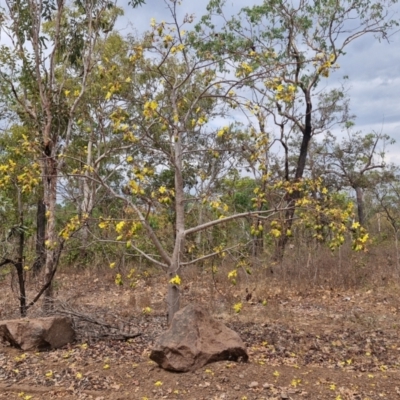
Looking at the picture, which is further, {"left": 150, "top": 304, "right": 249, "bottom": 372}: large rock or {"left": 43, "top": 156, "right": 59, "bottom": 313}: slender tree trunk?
{"left": 43, "top": 156, "right": 59, "bottom": 313}: slender tree trunk

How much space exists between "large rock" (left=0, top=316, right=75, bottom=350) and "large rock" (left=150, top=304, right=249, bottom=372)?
4.78 ft

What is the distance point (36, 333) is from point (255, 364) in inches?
93.0

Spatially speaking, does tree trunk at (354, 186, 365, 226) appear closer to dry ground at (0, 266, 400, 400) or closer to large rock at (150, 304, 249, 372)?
dry ground at (0, 266, 400, 400)

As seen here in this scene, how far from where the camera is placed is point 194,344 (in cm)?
429

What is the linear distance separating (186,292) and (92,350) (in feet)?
14.1

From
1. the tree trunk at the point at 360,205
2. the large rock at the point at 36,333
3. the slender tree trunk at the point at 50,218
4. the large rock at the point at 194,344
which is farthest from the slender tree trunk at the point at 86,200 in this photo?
the tree trunk at the point at 360,205

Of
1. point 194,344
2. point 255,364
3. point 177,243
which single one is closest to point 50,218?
point 177,243

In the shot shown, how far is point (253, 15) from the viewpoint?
1164 centimetres

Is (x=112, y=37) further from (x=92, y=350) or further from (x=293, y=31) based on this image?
(x=92, y=350)

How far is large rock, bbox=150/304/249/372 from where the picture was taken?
13.8 ft

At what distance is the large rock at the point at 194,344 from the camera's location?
4.21 metres

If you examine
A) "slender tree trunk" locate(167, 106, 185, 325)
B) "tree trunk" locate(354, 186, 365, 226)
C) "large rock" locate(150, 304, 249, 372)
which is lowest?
"large rock" locate(150, 304, 249, 372)

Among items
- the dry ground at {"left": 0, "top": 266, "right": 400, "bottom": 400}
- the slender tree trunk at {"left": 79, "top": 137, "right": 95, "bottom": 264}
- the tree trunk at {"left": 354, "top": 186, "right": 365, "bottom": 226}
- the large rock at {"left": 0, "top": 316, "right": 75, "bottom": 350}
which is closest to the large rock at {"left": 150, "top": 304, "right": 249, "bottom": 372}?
the dry ground at {"left": 0, "top": 266, "right": 400, "bottom": 400}

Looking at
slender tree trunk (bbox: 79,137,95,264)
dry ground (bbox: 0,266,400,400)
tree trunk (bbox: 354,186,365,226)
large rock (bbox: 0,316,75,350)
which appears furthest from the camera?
tree trunk (bbox: 354,186,365,226)
